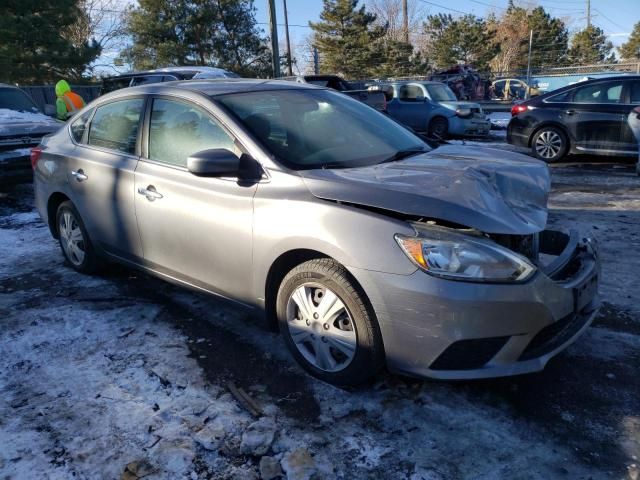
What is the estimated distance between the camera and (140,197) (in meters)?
3.58

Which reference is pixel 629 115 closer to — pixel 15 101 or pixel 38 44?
pixel 15 101

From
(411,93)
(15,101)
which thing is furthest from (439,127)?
(15,101)

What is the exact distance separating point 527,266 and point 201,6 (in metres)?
30.6

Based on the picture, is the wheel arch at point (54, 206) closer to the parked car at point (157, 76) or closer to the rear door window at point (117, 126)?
the rear door window at point (117, 126)

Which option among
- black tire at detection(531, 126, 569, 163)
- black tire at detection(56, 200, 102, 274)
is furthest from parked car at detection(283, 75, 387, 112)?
black tire at detection(56, 200, 102, 274)

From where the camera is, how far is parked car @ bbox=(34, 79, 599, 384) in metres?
2.38

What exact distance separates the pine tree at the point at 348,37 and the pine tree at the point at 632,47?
1155 inches

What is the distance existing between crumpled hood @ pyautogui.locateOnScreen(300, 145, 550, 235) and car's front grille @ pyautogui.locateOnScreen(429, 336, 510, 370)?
505 mm

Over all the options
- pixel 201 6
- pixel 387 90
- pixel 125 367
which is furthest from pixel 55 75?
pixel 125 367

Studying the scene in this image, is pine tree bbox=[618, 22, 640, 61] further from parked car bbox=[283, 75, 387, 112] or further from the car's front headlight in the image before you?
the car's front headlight

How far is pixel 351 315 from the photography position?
260 cm

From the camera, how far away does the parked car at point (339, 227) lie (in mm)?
2383

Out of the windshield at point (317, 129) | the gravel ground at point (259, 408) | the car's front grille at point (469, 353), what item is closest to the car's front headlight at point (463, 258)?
the car's front grille at point (469, 353)

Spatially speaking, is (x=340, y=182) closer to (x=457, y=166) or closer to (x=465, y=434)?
(x=457, y=166)
